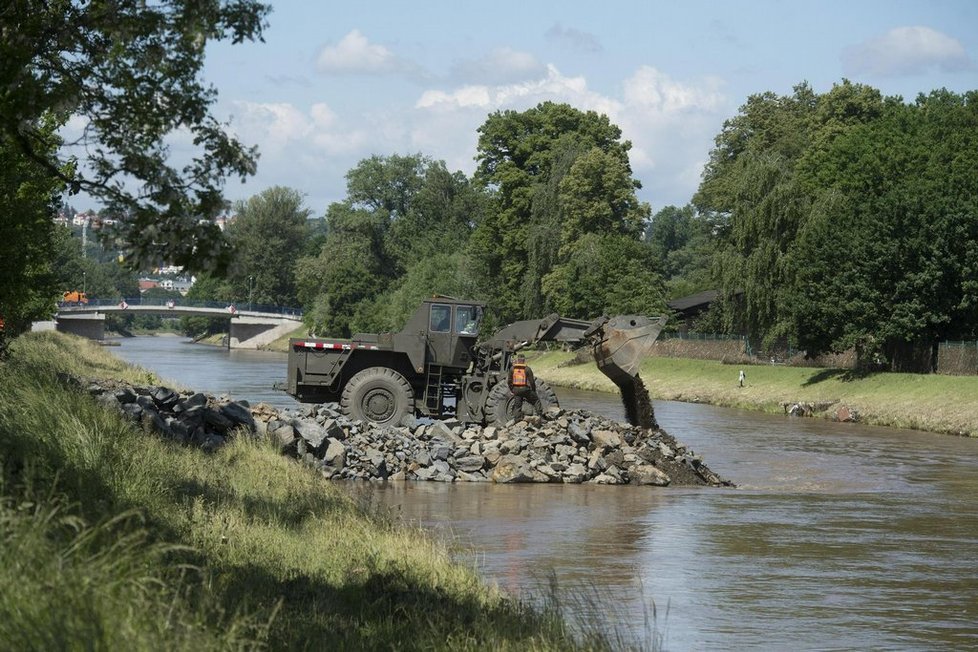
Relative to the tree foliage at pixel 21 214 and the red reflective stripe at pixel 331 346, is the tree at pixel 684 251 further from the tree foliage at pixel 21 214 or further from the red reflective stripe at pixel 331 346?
the tree foliage at pixel 21 214

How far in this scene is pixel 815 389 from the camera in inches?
2076

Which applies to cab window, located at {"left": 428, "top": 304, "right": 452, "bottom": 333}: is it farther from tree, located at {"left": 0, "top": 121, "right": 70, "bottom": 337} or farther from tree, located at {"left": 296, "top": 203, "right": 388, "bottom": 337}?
tree, located at {"left": 296, "top": 203, "right": 388, "bottom": 337}

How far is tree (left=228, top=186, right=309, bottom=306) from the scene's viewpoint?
433ft

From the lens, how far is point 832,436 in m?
39.6

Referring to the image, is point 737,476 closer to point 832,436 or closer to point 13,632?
point 832,436

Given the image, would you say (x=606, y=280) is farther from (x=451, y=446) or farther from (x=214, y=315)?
(x=214, y=315)

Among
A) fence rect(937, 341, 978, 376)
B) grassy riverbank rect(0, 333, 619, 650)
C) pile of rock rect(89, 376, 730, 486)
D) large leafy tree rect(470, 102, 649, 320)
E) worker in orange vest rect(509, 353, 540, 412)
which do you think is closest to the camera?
grassy riverbank rect(0, 333, 619, 650)

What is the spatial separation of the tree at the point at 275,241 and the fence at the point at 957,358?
87.6m

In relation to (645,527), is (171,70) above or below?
above

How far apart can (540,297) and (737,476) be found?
165ft

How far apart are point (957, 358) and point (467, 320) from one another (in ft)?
94.7

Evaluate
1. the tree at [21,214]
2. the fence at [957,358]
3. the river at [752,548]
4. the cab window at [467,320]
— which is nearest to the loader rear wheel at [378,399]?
the cab window at [467,320]

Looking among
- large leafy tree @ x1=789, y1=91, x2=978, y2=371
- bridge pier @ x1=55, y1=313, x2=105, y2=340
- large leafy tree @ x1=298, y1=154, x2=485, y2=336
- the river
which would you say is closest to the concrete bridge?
bridge pier @ x1=55, y1=313, x2=105, y2=340

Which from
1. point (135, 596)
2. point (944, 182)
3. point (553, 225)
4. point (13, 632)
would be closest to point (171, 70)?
point (135, 596)
